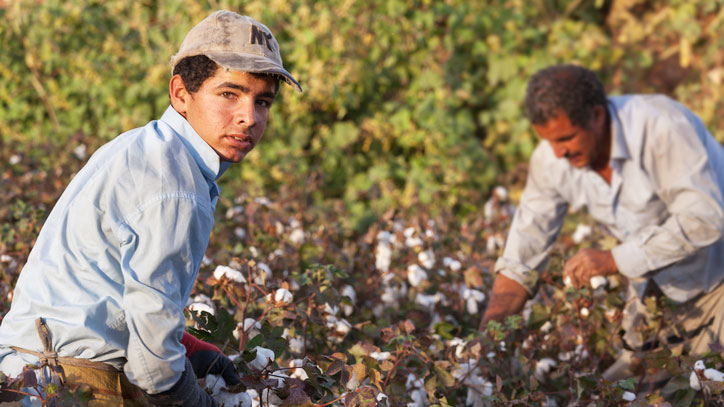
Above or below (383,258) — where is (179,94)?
above

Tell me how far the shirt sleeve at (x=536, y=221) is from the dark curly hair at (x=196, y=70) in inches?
70.9

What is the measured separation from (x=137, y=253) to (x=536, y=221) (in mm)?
2265

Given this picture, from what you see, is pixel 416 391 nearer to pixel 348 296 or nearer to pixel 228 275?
pixel 348 296

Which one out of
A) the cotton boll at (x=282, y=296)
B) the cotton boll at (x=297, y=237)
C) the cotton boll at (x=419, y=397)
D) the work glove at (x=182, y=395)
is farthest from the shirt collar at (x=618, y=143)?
the work glove at (x=182, y=395)

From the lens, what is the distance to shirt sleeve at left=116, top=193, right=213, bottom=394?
1551 mm

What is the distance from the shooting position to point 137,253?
1.57 metres

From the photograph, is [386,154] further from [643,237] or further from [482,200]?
[643,237]

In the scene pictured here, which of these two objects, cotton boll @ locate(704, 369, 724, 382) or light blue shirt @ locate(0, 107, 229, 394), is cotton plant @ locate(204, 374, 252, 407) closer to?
light blue shirt @ locate(0, 107, 229, 394)

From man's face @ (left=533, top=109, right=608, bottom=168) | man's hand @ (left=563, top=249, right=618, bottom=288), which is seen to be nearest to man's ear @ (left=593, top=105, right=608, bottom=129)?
man's face @ (left=533, top=109, right=608, bottom=168)

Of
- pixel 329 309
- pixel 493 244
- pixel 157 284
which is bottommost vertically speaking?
pixel 493 244

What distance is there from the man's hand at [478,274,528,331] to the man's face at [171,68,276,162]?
5.14 feet

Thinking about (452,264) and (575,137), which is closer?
(575,137)

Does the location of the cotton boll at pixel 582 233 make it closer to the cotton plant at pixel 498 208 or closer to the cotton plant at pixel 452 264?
the cotton plant at pixel 498 208

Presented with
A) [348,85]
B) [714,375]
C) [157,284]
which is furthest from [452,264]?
[348,85]
